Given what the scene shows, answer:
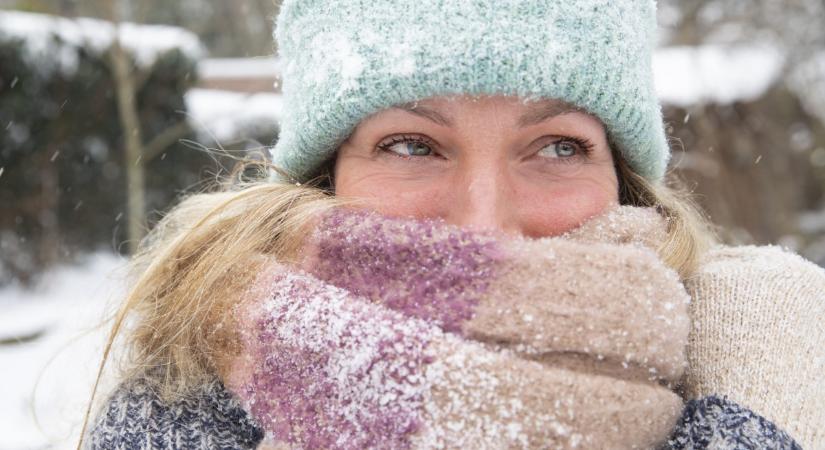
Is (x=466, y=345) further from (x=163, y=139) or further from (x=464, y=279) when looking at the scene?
(x=163, y=139)

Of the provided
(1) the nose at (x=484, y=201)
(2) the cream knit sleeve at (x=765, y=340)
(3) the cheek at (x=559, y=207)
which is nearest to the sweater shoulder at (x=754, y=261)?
(2) the cream knit sleeve at (x=765, y=340)

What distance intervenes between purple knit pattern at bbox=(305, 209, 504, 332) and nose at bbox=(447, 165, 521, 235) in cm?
7

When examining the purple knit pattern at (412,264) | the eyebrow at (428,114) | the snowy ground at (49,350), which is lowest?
the snowy ground at (49,350)

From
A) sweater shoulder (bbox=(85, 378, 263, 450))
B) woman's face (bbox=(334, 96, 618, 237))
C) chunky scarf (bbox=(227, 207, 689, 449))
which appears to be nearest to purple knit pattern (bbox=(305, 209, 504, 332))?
chunky scarf (bbox=(227, 207, 689, 449))

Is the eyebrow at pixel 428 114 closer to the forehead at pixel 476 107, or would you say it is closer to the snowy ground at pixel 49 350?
the forehead at pixel 476 107

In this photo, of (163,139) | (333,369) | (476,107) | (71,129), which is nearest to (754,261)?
(476,107)

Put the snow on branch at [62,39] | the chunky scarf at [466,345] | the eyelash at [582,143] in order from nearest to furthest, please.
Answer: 1. the chunky scarf at [466,345]
2. the eyelash at [582,143]
3. the snow on branch at [62,39]

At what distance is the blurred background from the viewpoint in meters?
6.03

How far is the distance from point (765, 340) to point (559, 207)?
403 millimetres

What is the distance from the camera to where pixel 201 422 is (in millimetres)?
1245

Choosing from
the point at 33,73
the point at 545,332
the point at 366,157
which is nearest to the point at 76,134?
the point at 33,73

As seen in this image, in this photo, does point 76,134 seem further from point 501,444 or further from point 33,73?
point 501,444

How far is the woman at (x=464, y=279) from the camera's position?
3.14ft

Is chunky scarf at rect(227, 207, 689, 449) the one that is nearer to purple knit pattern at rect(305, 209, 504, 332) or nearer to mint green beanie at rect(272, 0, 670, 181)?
purple knit pattern at rect(305, 209, 504, 332)
